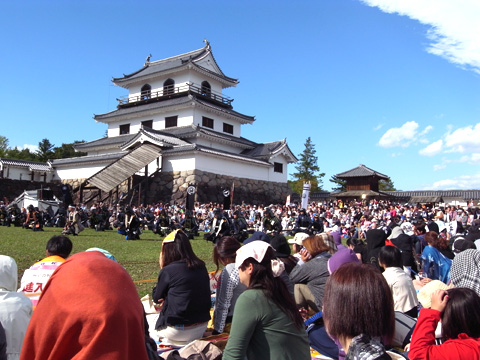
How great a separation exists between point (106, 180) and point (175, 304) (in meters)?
25.9

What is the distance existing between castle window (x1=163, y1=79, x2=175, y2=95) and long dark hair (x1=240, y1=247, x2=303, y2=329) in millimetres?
34534

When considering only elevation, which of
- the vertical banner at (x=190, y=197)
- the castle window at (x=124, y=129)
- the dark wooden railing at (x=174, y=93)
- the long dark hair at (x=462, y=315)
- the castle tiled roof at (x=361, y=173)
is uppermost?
the dark wooden railing at (x=174, y=93)

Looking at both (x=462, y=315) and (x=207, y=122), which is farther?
(x=207, y=122)

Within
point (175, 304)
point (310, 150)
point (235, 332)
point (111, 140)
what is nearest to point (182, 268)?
point (175, 304)

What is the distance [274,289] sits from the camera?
8.42ft

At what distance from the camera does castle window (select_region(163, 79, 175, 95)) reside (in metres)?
35.8

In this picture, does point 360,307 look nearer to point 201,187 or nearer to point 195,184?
point 195,184

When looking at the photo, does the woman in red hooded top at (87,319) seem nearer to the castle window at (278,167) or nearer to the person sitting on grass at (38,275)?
the person sitting on grass at (38,275)

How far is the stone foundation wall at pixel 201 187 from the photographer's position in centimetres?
2912

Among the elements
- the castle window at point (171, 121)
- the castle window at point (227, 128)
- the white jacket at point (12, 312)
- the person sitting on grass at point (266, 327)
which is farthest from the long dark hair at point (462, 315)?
the castle window at point (227, 128)

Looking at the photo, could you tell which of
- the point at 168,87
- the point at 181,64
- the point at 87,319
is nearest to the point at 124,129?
the point at 168,87

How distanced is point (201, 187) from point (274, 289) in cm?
2708

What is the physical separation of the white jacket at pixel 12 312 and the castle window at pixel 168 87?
112 ft

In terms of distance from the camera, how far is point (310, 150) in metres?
54.1
